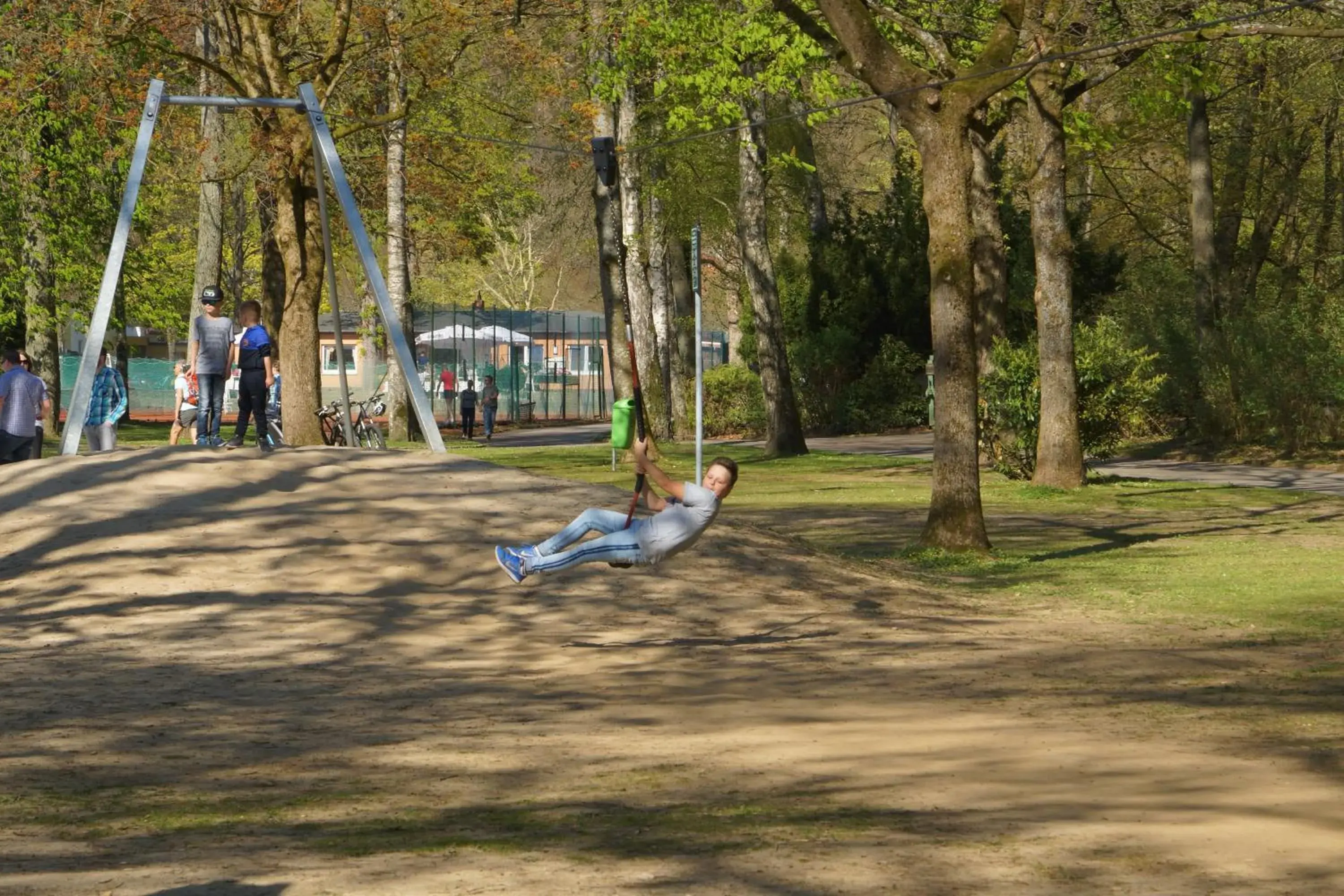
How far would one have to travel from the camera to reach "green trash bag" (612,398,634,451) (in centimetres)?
1084

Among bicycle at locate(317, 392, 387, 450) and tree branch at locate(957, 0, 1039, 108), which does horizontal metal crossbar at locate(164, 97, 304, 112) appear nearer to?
bicycle at locate(317, 392, 387, 450)

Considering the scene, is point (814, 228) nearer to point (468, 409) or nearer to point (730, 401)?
point (730, 401)

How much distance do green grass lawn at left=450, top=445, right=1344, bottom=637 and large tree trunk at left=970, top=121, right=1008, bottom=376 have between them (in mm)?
2662

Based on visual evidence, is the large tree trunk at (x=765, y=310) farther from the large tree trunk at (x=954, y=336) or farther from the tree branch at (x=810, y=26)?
the large tree trunk at (x=954, y=336)

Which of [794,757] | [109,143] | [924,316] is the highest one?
[109,143]

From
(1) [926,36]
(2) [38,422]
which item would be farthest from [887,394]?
(2) [38,422]

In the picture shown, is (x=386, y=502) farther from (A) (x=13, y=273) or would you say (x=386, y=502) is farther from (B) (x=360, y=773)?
(A) (x=13, y=273)

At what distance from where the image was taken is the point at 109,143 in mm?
38844

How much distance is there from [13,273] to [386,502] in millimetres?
27710

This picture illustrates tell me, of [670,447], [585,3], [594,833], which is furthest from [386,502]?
[670,447]

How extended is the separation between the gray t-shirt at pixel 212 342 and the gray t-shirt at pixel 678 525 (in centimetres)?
869

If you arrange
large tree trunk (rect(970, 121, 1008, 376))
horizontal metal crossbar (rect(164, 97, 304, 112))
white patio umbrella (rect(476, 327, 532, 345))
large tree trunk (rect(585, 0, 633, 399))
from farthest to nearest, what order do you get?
white patio umbrella (rect(476, 327, 532, 345))
large tree trunk (rect(970, 121, 1008, 376))
large tree trunk (rect(585, 0, 633, 399))
horizontal metal crossbar (rect(164, 97, 304, 112))

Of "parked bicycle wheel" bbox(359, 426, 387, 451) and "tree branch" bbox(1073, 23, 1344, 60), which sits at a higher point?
"tree branch" bbox(1073, 23, 1344, 60)

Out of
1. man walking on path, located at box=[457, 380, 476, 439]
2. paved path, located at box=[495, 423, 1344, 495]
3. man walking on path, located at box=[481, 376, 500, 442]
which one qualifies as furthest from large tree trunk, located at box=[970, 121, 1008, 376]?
man walking on path, located at box=[457, 380, 476, 439]
